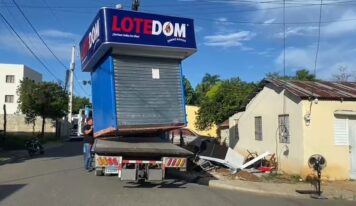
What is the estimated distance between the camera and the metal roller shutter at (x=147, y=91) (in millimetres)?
13219

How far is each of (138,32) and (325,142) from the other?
7.29m

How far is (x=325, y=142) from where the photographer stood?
16.0 m

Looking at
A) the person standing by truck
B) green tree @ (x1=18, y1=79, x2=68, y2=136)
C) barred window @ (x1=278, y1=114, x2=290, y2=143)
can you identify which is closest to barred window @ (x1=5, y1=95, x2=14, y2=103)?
green tree @ (x1=18, y1=79, x2=68, y2=136)

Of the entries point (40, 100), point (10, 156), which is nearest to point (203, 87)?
point (40, 100)

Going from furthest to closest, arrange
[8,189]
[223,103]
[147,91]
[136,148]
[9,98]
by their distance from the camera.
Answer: [9,98], [223,103], [147,91], [136,148], [8,189]

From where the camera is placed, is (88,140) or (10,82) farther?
(10,82)

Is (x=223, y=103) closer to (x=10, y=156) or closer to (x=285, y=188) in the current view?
(x=10, y=156)

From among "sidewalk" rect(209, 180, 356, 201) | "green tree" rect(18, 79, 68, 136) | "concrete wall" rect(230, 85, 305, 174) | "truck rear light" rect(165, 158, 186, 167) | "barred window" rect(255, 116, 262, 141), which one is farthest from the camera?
"green tree" rect(18, 79, 68, 136)

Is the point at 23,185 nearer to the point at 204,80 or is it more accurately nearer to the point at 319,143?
the point at 319,143

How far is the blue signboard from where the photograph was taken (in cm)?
1285

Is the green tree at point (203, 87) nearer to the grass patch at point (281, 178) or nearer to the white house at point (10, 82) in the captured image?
the white house at point (10, 82)

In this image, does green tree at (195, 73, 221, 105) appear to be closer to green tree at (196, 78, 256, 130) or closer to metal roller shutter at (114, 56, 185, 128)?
green tree at (196, 78, 256, 130)

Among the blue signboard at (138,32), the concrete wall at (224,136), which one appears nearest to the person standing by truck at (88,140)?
the blue signboard at (138,32)

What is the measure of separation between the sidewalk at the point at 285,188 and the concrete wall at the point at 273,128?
70.9 inches
